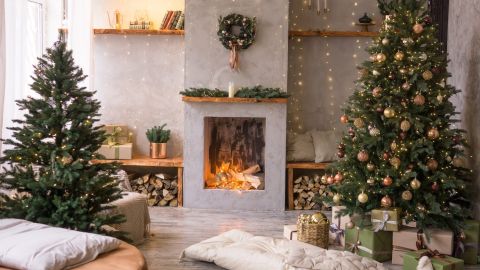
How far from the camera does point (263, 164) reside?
24.6 feet

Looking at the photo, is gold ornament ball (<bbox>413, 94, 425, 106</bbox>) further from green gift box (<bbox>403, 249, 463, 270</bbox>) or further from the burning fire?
the burning fire

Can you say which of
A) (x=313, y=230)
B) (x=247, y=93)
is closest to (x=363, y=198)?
(x=313, y=230)

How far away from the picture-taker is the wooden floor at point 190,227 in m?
4.90

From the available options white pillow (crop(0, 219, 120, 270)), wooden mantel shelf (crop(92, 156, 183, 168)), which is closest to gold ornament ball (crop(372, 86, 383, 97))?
white pillow (crop(0, 219, 120, 270))

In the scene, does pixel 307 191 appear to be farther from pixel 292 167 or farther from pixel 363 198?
pixel 363 198

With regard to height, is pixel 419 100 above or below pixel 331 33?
below

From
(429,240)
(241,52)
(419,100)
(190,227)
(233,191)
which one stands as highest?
(241,52)

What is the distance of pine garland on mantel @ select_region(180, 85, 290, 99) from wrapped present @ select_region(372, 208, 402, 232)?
2213 millimetres

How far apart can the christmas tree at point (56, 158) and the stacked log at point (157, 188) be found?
265cm

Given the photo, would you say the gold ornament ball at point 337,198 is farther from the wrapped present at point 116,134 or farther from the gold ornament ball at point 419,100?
the wrapped present at point 116,134

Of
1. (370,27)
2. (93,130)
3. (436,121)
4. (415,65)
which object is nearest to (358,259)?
(436,121)

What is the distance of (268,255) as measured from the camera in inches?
176

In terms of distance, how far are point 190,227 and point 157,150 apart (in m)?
1.38

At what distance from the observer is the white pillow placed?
325 cm
